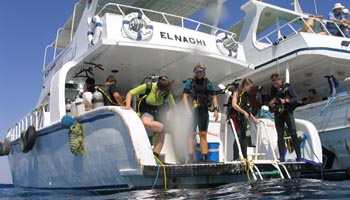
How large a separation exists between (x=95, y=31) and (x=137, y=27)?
78cm

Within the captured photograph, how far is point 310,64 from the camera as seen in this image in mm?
12008

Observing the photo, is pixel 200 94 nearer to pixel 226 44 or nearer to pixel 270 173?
pixel 270 173

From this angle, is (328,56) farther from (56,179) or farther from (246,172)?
(56,179)

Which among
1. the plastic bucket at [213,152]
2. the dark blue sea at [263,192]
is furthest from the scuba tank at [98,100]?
the dark blue sea at [263,192]

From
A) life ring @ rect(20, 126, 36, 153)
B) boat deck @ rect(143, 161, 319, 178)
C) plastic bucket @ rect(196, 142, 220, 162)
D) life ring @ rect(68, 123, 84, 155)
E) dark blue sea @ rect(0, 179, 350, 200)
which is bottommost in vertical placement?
dark blue sea @ rect(0, 179, 350, 200)

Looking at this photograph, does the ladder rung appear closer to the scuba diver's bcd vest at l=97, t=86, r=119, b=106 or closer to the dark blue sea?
the dark blue sea

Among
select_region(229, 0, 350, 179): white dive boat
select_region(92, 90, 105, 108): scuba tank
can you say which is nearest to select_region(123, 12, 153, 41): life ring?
select_region(92, 90, 105, 108): scuba tank

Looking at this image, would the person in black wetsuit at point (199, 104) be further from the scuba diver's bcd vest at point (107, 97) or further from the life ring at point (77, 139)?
the life ring at point (77, 139)

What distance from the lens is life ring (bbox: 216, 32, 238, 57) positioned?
860cm

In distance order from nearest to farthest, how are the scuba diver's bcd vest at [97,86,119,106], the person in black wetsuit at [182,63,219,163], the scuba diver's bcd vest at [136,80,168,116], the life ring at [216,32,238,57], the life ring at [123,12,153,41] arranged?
the person in black wetsuit at [182,63,219,163] → the scuba diver's bcd vest at [136,80,168,116] → the scuba diver's bcd vest at [97,86,119,106] → the life ring at [123,12,153,41] → the life ring at [216,32,238,57]

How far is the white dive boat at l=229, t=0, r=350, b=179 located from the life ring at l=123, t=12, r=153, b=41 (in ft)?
16.6

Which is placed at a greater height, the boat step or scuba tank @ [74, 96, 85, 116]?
scuba tank @ [74, 96, 85, 116]

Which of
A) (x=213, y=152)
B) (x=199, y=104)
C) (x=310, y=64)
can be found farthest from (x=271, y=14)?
(x=199, y=104)

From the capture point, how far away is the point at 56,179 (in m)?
7.75
